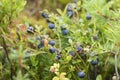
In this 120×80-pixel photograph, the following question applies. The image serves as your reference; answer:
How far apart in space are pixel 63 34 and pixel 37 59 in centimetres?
14

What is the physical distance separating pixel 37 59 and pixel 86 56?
19cm

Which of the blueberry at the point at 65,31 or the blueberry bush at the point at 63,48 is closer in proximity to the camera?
the blueberry bush at the point at 63,48

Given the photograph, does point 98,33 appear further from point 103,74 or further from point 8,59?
point 8,59

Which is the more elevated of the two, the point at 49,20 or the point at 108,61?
the point at 49,20

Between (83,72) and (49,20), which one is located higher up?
(49,20)

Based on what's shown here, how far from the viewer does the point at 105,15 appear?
1.20 meters

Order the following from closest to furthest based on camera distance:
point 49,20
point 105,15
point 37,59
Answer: point 105,15 < point 37,59 < point 49,20

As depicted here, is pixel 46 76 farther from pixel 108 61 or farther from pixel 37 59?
pixel 108 61

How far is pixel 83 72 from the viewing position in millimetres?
1207

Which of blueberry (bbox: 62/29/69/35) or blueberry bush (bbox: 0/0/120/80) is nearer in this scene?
blueberry bush (bbox: 0/0/120/80)

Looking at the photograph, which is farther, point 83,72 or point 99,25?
point 99,25

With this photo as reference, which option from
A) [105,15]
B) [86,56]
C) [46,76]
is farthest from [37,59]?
[105,15]

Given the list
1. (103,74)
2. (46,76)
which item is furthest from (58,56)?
(103,74)

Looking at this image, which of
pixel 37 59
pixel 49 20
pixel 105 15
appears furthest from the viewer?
pixel 49 20
